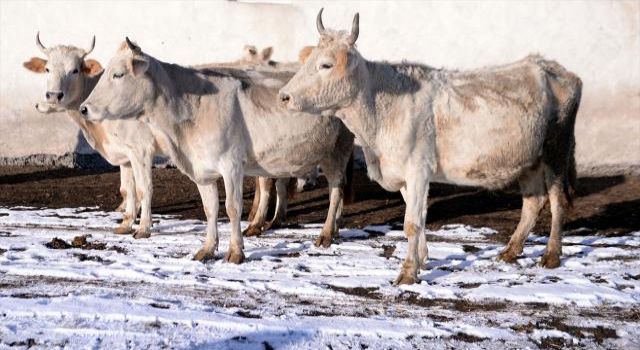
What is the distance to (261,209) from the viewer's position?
10.7 meters

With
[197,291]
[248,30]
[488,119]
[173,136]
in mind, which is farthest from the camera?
[248,30]

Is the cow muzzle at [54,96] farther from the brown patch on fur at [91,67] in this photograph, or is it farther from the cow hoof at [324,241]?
the cow hoof at [324,241]

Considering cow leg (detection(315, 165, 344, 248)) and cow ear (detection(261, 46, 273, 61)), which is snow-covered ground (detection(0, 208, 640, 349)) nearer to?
cow leg (detection(315, 165, 344, 248))

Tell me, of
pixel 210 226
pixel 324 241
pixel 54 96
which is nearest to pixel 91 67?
pixel 54 96

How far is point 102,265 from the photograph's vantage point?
333 inches

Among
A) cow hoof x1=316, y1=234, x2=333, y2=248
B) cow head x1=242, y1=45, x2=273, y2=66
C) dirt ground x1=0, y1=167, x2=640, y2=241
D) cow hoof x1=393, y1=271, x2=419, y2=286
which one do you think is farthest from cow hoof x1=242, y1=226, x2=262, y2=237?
cow head x1=242, y1=45, x2=273, y2=66

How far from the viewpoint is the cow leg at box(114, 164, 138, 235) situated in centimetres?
1046

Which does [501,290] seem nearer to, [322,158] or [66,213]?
[322,158]

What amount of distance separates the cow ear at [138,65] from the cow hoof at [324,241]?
231cm

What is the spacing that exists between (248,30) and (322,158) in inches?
243

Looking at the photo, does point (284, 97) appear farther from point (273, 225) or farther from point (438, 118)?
point (273, 225)

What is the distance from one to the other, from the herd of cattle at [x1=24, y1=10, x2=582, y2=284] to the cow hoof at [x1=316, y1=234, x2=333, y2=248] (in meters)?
0.01

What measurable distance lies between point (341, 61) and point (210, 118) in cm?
158

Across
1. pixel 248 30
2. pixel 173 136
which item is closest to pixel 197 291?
pixel 173 136
